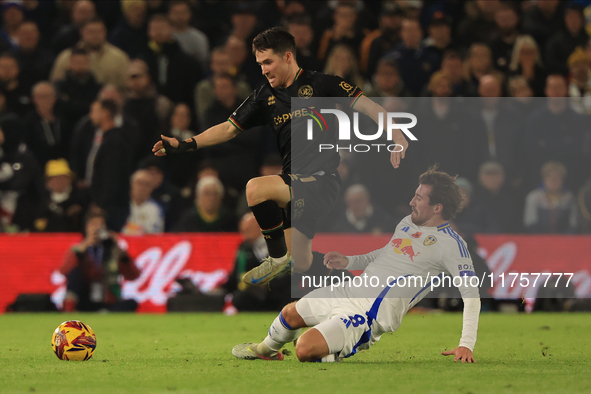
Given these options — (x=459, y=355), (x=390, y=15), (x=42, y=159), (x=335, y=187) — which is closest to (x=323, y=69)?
(x=390, y=15)

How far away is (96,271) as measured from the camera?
1245cm

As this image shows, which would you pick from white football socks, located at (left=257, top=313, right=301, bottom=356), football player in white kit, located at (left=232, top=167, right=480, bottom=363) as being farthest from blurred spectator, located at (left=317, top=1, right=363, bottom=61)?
white football socks, located at (left=257, top=313, right=301, bottom=356)

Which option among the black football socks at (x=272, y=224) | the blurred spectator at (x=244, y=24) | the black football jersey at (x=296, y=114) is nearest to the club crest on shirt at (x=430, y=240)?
the black football jersey at (x=296, y=114)

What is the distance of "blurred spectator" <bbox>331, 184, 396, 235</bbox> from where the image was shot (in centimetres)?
867

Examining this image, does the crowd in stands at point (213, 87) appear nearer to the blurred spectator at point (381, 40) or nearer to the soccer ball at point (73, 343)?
the blurred spectator at point (381, 40)

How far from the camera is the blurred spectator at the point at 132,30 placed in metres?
14.8

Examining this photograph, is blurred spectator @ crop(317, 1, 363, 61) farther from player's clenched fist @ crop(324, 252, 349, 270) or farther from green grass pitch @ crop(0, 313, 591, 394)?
player's clenched fist @ crop(324, 252, 349, 270)

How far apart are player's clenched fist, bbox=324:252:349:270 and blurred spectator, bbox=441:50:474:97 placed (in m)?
6.67

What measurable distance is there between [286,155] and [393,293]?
5.49 feet

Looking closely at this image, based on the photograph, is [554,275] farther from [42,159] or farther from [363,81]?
[42,159]

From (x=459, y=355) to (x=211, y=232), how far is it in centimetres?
699

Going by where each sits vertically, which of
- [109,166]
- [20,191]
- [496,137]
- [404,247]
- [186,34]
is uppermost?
[186,34]

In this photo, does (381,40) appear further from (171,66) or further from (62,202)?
(62,202)

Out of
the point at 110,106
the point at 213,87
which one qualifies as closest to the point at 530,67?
the point at 213,87
